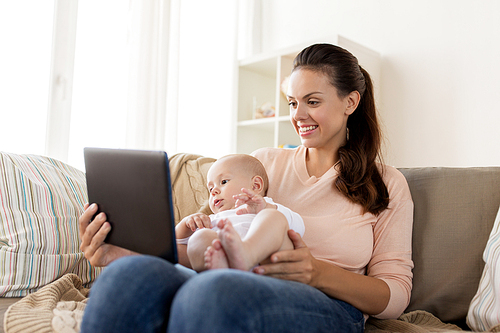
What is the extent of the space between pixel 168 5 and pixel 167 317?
7.61ft

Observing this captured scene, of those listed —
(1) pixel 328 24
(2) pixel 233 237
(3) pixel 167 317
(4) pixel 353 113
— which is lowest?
(3) pixel 167 317

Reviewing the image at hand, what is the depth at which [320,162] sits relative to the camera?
55.7 inches

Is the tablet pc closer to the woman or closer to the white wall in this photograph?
the woman

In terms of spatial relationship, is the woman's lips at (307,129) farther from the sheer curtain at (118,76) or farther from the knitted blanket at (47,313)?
the sheer curtain at (118,76)

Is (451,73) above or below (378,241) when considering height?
above

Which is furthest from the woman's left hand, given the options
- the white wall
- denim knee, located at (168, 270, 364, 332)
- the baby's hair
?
the white wall

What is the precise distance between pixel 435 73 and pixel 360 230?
4.72 ft

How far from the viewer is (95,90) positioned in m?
2.43

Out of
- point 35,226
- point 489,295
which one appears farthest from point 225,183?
point 489,295

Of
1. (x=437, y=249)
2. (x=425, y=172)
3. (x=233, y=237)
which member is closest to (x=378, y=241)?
(x=437, y=249)

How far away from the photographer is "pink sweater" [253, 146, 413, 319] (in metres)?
1.17

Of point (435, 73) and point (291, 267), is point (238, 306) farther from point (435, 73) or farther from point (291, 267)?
point (435, 73)

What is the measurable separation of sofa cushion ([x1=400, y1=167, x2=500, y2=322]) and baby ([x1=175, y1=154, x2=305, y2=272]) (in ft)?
1.49

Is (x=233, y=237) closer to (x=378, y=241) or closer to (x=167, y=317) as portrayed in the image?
(x=167, y=317)
